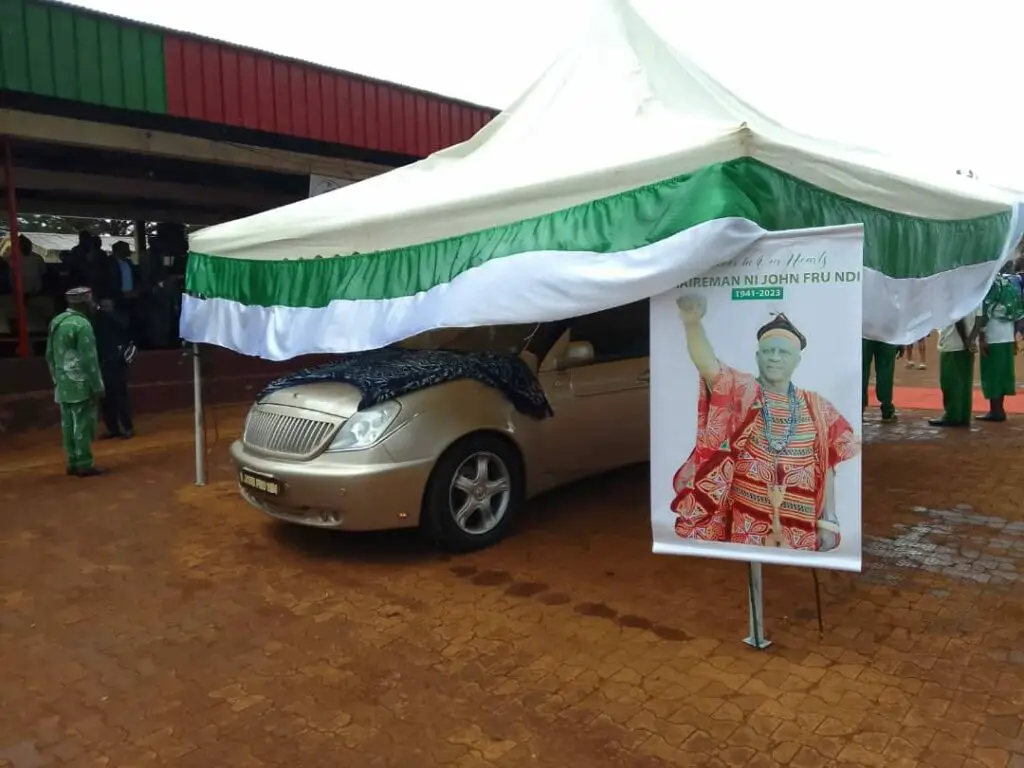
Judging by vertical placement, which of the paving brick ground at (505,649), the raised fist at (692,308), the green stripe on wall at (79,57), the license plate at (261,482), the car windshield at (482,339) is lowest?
the paving brick ground at (505,649)

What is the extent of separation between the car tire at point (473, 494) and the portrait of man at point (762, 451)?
5.54 ft

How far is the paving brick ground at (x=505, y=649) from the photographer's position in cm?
312

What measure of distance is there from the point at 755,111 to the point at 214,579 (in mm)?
4534

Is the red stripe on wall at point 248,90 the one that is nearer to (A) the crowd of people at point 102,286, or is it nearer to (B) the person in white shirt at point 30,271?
(A) the crowd of people at point 102,286

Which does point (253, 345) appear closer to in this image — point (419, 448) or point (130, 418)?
point (419, 448)

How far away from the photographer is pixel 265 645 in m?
4.04

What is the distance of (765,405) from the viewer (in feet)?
11.6

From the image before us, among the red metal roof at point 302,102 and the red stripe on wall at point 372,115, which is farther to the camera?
the red stripe on wall at point 372,115

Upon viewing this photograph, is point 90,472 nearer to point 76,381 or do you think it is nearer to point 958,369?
point 76,381

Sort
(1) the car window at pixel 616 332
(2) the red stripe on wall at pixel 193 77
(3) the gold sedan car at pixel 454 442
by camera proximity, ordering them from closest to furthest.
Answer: (3) the gold sedan car at pixel 454 442, (1) the car window at pixel 616 332, (2) the red stripe on wall at pixel 193 77

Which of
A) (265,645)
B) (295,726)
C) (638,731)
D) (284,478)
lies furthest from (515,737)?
(284,478)

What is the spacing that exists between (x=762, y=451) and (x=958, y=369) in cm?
667

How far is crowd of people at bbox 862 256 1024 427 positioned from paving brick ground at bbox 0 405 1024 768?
3.26 m

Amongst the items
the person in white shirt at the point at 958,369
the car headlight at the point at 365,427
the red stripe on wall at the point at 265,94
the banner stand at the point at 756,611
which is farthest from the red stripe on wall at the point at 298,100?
the banner stand at the point at 756,611
